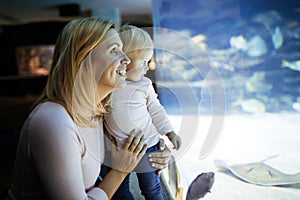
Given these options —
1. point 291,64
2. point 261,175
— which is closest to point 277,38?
point 291,64

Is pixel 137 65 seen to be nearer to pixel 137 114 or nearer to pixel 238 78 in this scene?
pixel 137 114

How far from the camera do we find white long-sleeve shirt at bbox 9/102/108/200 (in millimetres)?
442

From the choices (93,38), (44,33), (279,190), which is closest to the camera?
(93,38)

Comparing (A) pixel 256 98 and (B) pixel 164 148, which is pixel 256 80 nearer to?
(A) pixel 256 98

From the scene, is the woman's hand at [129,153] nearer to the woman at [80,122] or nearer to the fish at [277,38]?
the woman at [80,122]

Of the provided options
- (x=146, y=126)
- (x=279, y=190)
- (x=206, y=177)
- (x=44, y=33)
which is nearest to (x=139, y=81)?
(x=146, y=126)

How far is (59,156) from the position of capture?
440mm

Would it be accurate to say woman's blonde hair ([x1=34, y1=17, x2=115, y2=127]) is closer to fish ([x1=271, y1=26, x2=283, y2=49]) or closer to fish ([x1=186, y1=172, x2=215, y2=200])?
fish ([x1=186, y1=172, x2=215, y2=200])

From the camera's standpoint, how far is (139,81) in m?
0.45

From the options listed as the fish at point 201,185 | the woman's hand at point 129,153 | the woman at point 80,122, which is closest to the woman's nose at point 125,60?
the woman at point 80,122

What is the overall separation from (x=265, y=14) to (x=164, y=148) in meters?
0.32

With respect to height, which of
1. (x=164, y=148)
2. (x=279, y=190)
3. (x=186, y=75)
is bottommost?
(x=279, y=190)

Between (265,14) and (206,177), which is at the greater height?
(265,14)

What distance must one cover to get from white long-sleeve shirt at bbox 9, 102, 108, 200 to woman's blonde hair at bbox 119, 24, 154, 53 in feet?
0.46
